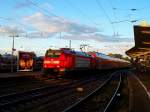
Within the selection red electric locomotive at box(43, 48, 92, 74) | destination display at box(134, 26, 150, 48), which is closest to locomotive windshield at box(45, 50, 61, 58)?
red electric locomotive at box(43, 48, 92, 74)

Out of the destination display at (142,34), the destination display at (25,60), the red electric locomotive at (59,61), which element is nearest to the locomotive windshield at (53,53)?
the red electric locomotive at (59,61)

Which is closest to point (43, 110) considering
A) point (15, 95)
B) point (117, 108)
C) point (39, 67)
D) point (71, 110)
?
point (71, 110)

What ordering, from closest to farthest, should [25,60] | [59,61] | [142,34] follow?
[59,61], [142,34], [25,60]

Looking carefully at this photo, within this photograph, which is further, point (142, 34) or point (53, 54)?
point (142, 34)

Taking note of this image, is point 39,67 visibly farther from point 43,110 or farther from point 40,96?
point 43,110

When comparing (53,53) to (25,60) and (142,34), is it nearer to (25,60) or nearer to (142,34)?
(25,60)

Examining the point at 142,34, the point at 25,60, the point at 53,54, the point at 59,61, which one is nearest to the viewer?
the point at 59,61

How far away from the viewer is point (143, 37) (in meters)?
42.5

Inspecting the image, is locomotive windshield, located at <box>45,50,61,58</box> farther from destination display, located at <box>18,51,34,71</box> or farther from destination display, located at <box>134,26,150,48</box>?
destination display, located at <box>18,51,34,71</box>

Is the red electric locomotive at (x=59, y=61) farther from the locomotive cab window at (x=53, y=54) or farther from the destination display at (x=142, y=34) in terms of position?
the destination display at (x=142, y=34)

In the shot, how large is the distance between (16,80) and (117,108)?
1643 cm

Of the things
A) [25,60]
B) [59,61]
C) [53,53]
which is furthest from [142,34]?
[25,60]

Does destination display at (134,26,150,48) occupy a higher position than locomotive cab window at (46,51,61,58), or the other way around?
destination display at (134,26,150,48)

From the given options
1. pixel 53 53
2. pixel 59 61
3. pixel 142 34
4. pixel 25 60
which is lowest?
pixel 59 61
